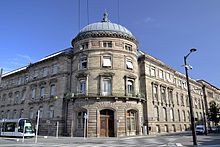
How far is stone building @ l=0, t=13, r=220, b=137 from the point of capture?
32312 millimetres

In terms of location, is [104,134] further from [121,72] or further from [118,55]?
[118,55]

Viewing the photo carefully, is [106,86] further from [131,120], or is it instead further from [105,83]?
[131,120]

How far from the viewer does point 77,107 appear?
32906 mm

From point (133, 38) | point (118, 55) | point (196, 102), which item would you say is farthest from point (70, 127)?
point (196, 102)

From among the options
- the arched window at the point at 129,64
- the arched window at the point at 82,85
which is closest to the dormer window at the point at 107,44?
the arched window at the point at 129,64

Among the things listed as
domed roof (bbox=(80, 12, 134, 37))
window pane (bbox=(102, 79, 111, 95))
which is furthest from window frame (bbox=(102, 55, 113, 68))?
domed roof (bbox=(80, 12, 134, 37))

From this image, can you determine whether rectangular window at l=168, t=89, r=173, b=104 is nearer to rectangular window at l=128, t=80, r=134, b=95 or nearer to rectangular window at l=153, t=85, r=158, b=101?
rectangular window at l=153, t=85, r=158, b=101

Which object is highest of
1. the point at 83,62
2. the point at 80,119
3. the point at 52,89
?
the point at 83,62

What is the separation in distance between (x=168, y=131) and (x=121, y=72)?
17.7 metres

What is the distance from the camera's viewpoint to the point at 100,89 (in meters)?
32.9

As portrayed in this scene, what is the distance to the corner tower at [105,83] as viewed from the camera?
105ft

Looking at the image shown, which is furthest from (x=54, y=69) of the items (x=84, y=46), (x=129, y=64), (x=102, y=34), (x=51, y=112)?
(x=129, y=64)

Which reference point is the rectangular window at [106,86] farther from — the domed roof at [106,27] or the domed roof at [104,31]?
the domed roof at [106,27]

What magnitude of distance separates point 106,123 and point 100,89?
510cm
